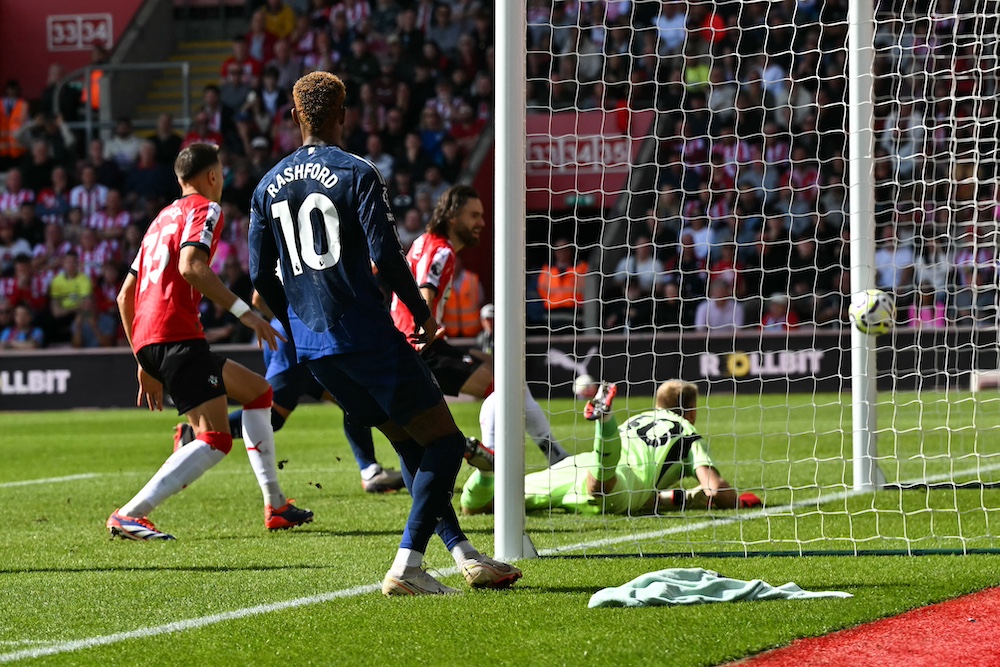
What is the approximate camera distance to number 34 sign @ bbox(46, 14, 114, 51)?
88.8ft

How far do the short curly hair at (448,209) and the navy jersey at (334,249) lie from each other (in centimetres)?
290

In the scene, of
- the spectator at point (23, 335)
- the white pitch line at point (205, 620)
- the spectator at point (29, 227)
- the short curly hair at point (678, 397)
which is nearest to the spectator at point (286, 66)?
the spectator at point (29, 227)

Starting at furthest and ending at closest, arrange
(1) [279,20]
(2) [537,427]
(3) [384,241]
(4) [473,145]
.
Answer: (1) [279,20] → (4) [473,145] → (2) [537,427] → (3) [384,241]

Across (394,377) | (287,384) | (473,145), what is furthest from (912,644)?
(473,145)

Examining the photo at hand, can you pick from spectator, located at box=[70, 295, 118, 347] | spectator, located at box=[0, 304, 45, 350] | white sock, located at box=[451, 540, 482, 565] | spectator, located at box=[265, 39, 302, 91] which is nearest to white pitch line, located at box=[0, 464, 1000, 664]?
white sock, located at box=[451, 540, 482, 565]

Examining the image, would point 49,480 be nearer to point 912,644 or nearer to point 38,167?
point 912,644

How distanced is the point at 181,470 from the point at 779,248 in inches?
474

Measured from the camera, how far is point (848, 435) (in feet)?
39.3

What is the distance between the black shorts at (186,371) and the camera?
6965 mm

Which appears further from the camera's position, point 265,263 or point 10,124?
point 10,124

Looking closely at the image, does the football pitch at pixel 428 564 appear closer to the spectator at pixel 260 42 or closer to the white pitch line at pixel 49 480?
the white pitch line at pixel 49 480

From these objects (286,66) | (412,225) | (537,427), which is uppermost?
(286,66)

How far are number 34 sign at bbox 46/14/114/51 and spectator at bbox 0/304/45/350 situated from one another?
8.69 metres

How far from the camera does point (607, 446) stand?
6.96m
